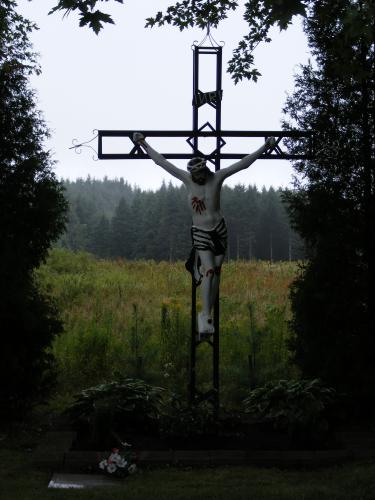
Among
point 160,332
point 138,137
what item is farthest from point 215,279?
point 160,332

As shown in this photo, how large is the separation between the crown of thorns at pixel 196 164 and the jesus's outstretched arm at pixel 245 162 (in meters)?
0.24

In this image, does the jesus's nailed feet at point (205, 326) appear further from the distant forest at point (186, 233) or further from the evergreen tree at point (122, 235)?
the evergreen tree at point (122, 235)

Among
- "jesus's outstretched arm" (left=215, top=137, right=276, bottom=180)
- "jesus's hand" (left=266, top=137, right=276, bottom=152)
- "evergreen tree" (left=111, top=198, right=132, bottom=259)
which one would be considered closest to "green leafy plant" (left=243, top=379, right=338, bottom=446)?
"jesus's outstretched arm" (left=215, top=137, right=276, bottom=180)

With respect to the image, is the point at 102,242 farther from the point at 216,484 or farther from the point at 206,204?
the point at 216,484

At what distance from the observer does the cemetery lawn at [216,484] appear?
504cm

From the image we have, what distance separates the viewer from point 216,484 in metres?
5.35

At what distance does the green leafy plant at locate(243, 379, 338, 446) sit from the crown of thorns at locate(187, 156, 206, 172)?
7.99 ft

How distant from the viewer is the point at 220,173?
6.96m

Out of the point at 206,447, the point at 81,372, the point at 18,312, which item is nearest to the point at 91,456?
the point at 206,447

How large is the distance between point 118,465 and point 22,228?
11.3 feet

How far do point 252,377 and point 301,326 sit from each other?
6.10ft

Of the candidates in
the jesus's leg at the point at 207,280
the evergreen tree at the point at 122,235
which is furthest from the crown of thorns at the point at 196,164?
the evergreen tree at the point at 122,235

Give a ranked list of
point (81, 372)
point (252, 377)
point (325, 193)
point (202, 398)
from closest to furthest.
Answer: point (202, 398), point (325, 193), point (252, 377), point (81, 372)

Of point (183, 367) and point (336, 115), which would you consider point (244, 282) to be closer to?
point (183, 367)
